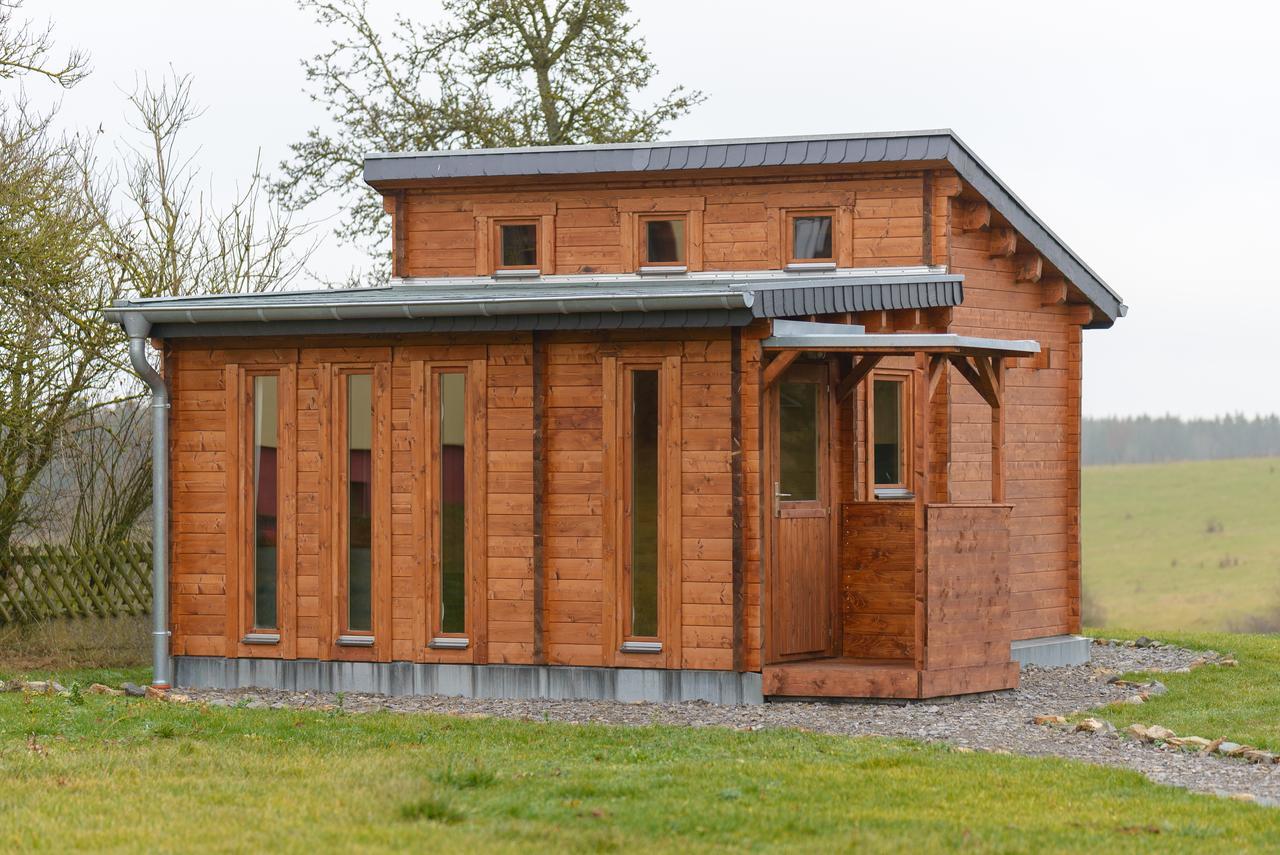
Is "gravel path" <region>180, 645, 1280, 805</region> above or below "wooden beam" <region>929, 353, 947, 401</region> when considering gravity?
below

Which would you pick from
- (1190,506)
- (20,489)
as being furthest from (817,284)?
(1190,506)

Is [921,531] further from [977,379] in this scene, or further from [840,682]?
[977,379]

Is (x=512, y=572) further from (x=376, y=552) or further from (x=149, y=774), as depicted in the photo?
(x=149, y=774)

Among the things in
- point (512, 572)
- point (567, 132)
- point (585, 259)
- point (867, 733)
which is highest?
point (567, 132)

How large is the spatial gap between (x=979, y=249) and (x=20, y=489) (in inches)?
415

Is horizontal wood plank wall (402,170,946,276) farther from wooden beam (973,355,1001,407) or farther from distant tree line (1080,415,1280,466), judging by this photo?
distant tree line (1080,415,1280,466)

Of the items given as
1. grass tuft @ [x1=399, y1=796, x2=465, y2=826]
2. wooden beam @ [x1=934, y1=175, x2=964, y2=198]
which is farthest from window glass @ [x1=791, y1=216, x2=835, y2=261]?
grass tuft @ [x1=399, y1=796, x2=465, y2=826]

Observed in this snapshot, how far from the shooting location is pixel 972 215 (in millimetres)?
15586

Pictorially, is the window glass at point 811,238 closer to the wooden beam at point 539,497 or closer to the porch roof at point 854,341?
the porch roof at point 854,341

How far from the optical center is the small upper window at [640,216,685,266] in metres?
15.9

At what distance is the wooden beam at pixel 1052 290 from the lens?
54.1 feet

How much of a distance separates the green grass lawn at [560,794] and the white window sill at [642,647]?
1781 mm

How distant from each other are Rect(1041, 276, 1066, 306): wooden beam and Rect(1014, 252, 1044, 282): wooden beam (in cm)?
22

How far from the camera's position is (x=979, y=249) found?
622 inches
